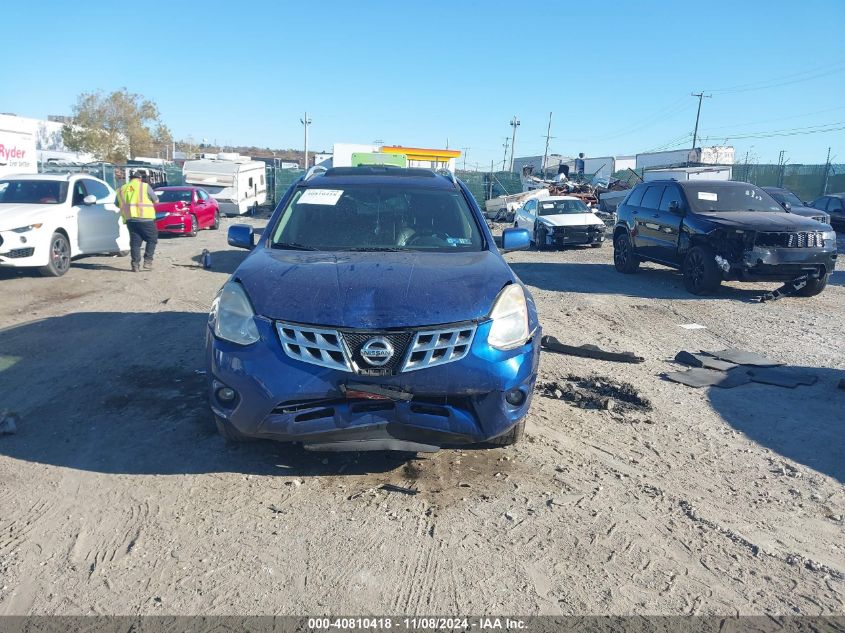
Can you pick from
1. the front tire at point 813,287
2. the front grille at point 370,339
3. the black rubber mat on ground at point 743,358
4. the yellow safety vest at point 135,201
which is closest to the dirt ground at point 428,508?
the black rubber mat on ground at point 743,358

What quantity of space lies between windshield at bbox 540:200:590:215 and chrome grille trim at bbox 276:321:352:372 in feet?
56.2

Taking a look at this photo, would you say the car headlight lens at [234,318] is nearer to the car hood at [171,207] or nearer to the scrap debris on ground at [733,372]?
the scrap debris on ground at [733,372]

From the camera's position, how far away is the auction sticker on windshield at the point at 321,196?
5188mm

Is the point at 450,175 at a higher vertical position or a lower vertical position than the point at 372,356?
higher

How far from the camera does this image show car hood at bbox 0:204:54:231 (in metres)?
10.4

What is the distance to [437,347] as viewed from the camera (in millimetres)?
3549

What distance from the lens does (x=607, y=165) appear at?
5388 cm

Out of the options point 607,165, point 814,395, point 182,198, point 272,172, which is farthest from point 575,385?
point 607,165

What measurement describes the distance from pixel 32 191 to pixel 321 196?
28.7ft

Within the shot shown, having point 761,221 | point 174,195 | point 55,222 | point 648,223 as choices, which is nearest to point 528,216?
point 648,223

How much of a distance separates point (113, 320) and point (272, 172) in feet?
107

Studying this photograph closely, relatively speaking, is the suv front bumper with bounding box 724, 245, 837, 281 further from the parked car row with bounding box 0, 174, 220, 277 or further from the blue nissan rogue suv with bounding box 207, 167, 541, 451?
the parked car row with bounding box 0, 174, 220, 277

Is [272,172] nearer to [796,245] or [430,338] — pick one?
[796,245]

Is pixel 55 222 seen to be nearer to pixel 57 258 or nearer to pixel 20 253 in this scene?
pixel 57 258
